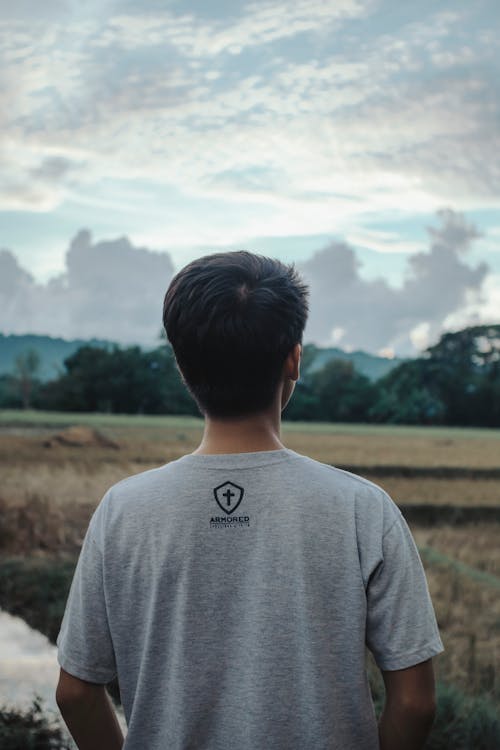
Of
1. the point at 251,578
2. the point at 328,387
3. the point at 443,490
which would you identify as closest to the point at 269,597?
the point at 251,578

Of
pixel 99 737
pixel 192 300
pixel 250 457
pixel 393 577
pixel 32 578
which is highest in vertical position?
pixel 192 300

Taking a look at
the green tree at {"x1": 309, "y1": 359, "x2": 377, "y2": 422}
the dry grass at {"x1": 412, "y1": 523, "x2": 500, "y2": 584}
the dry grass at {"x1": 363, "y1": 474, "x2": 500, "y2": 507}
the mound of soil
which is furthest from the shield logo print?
the green tree at {"x1": 309, "y1": 359, "x2": 377, "y2": 422}

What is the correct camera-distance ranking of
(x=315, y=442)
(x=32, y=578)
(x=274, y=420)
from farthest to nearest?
1. (x=315, y=442)
2. (x=32, y=578)
3. (x=274, y=420)

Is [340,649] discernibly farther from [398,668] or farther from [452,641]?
[452,641]

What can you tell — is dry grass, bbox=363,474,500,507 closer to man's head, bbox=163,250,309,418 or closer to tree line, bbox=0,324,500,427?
tree line, bbox=0,324,500,427

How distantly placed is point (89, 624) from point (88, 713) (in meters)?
0.20

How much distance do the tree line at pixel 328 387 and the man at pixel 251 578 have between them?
23.0 metres

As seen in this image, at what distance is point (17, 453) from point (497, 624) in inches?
568

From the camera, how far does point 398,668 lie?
156cm

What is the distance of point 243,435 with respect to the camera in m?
1.60

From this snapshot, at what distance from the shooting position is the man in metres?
1.52

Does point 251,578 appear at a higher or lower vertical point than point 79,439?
higher

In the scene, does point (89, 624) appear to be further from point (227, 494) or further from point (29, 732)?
point (29, 732)

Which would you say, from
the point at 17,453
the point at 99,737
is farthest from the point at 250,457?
the point at 17,453
